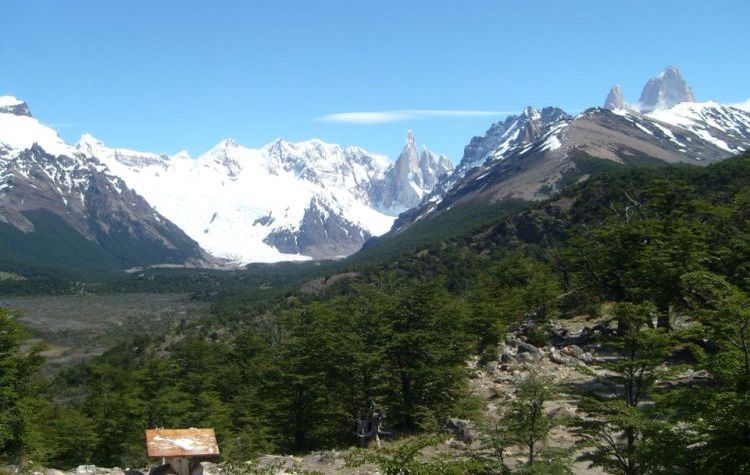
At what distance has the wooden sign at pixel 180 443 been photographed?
56.3 feet

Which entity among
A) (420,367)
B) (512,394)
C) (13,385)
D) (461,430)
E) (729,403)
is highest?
(729,403)

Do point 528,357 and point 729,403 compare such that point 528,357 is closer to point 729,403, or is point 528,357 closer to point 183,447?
point 729,403

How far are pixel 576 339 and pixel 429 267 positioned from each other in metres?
123

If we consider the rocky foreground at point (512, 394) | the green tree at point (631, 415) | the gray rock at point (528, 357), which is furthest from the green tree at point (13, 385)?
the gray rock at point (528, 357)

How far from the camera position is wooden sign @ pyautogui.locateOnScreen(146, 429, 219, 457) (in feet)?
56.3

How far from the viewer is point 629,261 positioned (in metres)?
35.3

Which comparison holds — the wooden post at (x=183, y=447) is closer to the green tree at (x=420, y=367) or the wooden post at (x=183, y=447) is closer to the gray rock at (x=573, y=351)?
the green tree at (x=420, y=367)

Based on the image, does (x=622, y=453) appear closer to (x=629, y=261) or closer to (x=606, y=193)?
(x=629, y=261)

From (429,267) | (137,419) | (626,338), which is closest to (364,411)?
(137,419)

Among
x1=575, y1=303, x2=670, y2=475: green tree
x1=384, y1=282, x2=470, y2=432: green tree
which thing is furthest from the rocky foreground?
x1=384, y1=282, x2=470, y2=432: green tree

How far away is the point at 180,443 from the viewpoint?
57.7 feet

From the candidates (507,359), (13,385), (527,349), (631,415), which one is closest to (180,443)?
(631,415)

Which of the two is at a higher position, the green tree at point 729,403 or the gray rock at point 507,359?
the green tree at point 729,403

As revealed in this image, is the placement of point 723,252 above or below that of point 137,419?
above
